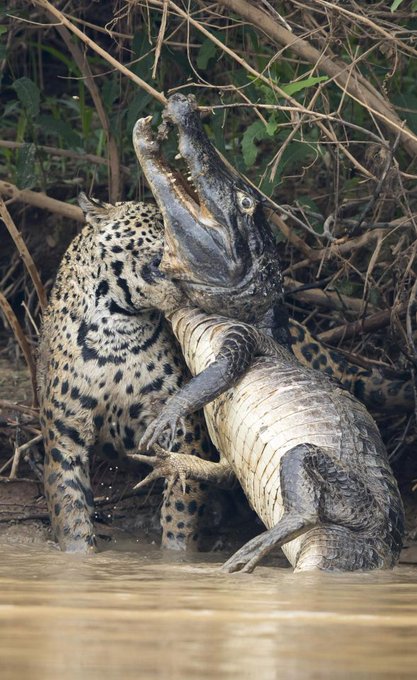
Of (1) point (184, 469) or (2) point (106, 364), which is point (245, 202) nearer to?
(2) point (106, 364)

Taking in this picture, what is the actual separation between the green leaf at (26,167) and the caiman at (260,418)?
107 centimetres

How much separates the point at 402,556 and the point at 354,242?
151 centimetres

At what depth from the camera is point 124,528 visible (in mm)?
5863

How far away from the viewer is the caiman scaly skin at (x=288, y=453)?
14.2 feet

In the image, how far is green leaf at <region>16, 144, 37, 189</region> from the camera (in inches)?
247

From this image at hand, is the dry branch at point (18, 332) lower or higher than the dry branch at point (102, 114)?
lower

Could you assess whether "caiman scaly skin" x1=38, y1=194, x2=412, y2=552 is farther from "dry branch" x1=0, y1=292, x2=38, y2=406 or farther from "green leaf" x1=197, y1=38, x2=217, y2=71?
"green leaf" x1=197, y1=38, x2=217, y2=71

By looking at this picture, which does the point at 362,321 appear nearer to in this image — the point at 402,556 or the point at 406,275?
the point at 406,275

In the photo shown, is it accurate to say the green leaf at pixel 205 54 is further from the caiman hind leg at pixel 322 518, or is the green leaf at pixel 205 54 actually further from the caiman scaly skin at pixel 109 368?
the caiman hind leg at pixel 322 518

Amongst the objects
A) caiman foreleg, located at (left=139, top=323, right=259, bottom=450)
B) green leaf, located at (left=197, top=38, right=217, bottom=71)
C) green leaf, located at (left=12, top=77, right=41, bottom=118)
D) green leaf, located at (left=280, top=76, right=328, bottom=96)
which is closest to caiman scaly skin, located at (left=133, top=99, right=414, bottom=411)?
caiman foreleg, located at (left=139, top=323, right=259, bottom=450)

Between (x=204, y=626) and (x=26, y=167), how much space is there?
4.02 meters

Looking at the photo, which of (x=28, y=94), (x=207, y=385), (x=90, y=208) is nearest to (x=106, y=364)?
(x=207, y=385)

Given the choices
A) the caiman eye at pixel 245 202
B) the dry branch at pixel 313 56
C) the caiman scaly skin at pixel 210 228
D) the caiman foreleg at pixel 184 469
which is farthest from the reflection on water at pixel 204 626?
the dry branch at pixel 313 56

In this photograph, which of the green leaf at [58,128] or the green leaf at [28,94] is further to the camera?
the green leaf at [58,128]
